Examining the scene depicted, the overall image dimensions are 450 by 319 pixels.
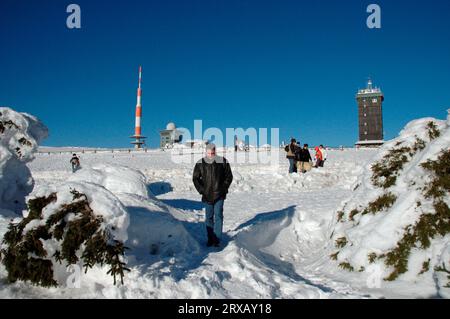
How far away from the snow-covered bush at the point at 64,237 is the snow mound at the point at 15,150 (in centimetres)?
412

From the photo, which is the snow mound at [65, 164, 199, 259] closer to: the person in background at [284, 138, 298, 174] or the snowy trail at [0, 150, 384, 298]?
the snowy trail at [0, 150, 384, 298]

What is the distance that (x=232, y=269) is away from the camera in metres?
4.79

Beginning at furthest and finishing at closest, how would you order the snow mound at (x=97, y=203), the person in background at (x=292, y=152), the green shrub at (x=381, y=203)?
the person in background at (x=292, y=152) < the green shrub at (x=381, y=203) < the snow mound at (x=97, y=203)

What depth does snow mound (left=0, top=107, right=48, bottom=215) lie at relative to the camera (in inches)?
299

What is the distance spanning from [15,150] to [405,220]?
25.9ft

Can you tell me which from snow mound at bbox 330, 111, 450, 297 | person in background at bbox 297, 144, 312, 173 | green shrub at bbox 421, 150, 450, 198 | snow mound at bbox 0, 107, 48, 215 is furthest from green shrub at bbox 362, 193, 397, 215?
person in background at bbox 297, 144, 312, 173

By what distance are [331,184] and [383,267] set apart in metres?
12.5

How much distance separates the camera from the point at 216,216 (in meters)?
6.39

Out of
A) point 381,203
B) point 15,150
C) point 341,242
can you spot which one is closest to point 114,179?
point 15,150

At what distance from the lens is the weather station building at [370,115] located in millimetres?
83625

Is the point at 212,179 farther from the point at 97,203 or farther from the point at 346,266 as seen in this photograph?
the point at 346,266

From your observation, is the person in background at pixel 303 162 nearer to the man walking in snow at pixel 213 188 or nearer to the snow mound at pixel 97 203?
the man walking in snow at pixel 213 188

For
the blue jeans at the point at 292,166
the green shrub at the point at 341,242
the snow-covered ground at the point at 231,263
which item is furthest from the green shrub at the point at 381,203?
the blue jeans at the point at 292,166
